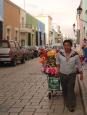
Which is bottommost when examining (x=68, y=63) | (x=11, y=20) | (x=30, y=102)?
(x=30, y=102)

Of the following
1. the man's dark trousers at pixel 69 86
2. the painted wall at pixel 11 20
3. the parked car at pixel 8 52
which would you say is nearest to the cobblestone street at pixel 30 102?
the man's dark trousers at pixel 69 86

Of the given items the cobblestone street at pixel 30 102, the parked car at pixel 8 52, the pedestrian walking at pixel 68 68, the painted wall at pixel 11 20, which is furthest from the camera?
the painted wall at pixel 11 20

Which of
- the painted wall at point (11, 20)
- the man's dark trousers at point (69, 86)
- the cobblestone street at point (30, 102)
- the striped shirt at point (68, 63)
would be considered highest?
the painted wall at point (11, 20)

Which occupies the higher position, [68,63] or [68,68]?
[68,63]

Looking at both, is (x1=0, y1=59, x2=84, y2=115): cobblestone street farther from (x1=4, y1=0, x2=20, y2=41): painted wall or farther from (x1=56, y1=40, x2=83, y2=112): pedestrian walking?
(x1=4, y1=0, x2=20, y2=41): painted wall

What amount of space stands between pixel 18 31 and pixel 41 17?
57805 mm

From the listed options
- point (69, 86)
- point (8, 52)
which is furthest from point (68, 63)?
point (8, 52)

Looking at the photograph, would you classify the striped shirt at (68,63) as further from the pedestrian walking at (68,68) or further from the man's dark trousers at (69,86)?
the man's dark trousers at (69,86)

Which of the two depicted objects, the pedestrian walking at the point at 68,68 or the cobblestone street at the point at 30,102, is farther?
the pedestrian walking at the point at 68,68

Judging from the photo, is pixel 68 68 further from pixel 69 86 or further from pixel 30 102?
pixel 30 102

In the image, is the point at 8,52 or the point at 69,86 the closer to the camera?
the point at 69,86

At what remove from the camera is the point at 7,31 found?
43438 millimetres

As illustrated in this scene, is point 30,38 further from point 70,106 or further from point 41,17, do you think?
point 70,106

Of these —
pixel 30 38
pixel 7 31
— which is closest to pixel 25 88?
pixel 7 31
